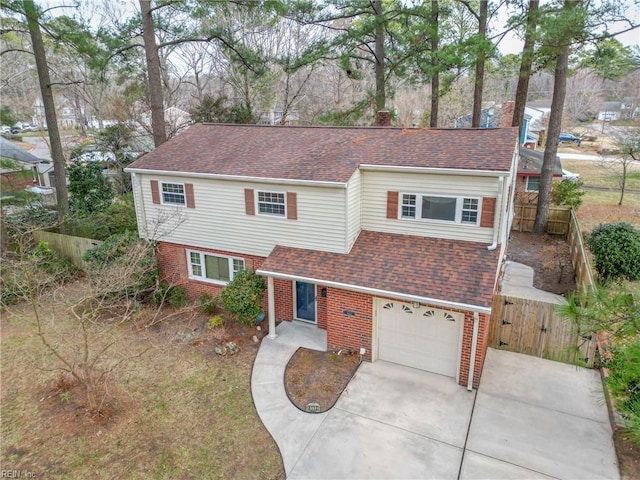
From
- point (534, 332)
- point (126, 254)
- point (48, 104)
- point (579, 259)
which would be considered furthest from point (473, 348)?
point (48, 104)

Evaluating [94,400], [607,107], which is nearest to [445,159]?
[94,400]

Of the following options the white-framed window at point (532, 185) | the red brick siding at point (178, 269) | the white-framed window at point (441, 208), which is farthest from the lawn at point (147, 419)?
the white-framed window at point (532, 185)

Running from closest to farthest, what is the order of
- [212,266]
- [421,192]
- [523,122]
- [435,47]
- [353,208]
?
[421,192] → [353,208] → [212,266] → [435,47] → [523,122]

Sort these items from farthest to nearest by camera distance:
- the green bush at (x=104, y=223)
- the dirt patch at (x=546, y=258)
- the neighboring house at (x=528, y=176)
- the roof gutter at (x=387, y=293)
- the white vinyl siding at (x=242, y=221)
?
the neighboring house at (x=528, y=176) < the green bush at (x=104, y=223) < the dirt patch at (x=546, y=258) < the white vinyl siding at (x=242, y=221) < the roof gutter at (x=387, y=293)

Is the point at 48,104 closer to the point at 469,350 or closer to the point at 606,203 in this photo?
the point at 469,350

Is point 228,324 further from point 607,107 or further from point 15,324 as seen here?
point 607,107

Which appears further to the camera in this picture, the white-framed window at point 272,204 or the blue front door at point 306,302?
the blue front door at point 306,302

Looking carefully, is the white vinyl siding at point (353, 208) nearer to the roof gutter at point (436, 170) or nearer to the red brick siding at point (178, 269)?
the roof gutter at point (436, 170)
